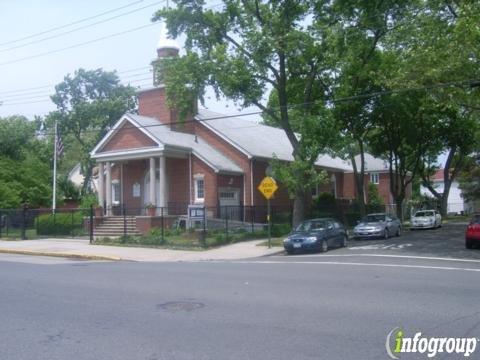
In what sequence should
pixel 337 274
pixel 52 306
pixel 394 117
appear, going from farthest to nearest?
1. pixel 394 117
2. pixel 337 274
3. pixel 52 306

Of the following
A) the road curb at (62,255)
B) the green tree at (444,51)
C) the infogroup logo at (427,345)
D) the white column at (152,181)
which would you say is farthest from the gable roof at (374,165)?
the infogroup logo at (427,345)

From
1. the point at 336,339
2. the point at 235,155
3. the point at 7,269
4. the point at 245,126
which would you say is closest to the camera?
the point at 336,339

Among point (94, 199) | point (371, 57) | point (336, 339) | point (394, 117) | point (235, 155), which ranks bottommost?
point (336, 339)

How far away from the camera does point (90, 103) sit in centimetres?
5147

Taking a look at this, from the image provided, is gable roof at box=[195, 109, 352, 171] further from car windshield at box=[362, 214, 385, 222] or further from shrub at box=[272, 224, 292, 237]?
car windshield at box=[362, 214, 385, 222]

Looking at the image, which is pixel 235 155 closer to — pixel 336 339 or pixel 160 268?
pixel 160 268

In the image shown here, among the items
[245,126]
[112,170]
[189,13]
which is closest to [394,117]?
[245,126]

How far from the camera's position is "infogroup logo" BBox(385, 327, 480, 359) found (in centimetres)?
695

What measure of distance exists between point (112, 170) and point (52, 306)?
28.0m

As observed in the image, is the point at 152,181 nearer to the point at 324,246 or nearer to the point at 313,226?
the point at 313,226

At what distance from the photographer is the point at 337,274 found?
14.6 meters

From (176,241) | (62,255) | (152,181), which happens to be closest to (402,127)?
(152,181)

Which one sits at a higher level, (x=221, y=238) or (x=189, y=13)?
(x=189, y=13)

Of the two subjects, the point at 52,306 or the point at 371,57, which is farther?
the point at 371,57
